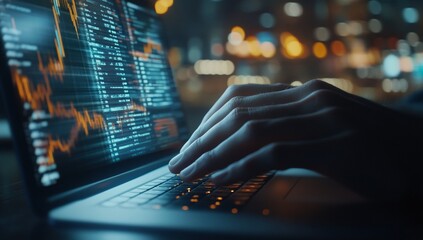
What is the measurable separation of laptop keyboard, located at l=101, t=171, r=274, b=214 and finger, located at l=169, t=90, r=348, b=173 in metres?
0.05

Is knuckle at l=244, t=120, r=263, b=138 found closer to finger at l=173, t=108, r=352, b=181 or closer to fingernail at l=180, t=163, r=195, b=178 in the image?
finger at l=173, t=108, r=352, b=181

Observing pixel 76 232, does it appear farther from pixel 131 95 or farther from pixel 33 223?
pixel 131 95

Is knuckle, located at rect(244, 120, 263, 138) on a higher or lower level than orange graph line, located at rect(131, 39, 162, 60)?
lower

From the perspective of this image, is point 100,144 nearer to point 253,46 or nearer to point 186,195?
point 186,195

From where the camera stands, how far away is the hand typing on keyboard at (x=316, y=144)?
54cm

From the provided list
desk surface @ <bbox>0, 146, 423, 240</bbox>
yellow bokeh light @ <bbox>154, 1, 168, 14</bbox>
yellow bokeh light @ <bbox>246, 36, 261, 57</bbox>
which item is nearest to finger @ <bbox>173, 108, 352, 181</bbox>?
desk surface @ <bbox>0, 146, 423, 240</bbox>

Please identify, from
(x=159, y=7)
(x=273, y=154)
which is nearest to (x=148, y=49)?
(x=159, y=7)

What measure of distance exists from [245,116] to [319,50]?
14.0 feet

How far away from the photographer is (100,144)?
0.69m

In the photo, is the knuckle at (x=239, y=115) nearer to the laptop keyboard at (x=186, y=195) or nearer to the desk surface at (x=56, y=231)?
the laptop keyboard at (x=186, y=195)

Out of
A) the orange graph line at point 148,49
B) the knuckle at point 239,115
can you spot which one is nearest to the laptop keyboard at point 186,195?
the knuckle at point 239,115

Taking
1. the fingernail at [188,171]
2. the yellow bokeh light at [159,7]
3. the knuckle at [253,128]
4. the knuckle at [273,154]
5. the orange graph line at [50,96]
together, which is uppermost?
the yellow bokeh light at [159,7]

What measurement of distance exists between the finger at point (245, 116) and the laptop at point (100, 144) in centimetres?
6

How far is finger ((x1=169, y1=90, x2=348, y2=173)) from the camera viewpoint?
2.14ft
